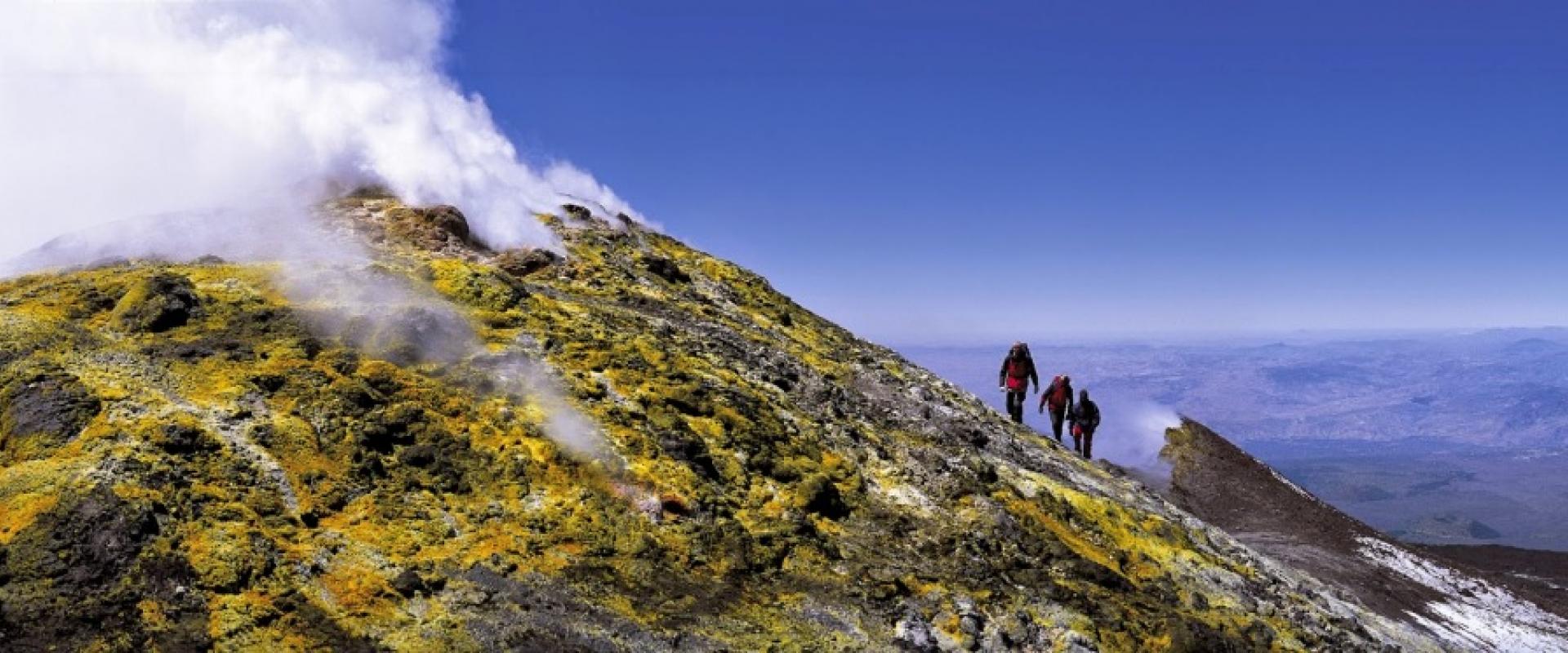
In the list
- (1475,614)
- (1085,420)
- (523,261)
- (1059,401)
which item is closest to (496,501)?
(523,261)

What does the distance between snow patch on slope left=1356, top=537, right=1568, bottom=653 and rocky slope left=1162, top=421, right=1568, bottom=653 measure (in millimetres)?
62

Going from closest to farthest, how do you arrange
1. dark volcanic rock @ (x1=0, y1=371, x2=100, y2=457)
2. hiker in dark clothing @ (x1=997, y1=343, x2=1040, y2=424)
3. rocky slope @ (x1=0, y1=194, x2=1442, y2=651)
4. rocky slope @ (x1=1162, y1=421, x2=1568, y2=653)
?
Answer: rocky slope @ (x1=0, y1=194, x2=1442, y2=651), dark volcanic rock @ (x1=0, y1=371, x2=100, y2=457), rocky slope @ (x1=1162, y1=421, x2=1568, y2=653), hiker in dark clothing @ (x1=997, y1=343, x2=1040, y2=424)

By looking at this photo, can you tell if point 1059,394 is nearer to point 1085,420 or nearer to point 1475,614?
point 1085,420

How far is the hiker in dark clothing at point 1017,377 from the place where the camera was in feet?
110

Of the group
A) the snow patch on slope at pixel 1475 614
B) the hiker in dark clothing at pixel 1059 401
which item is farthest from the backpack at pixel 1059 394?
the snow patch on slope at pixel 1475 614

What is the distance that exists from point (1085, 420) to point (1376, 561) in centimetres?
1225

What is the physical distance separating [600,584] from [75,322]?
12.2 meters

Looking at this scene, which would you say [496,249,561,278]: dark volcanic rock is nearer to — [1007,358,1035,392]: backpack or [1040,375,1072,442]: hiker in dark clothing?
[1007,358,1035,392]: backpack

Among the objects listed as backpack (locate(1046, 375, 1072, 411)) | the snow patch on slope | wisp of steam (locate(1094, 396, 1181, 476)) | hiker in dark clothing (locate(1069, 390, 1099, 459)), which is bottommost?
the snow patch on slope

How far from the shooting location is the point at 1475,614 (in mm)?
28594

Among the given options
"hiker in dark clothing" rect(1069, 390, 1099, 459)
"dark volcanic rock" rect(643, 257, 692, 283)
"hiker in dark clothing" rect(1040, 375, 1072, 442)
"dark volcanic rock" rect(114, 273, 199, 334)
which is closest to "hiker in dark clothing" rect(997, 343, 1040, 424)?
"hiker in dark clothing" rect(1040, 375, 1072, 442)

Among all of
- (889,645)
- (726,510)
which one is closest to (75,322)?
(726,510)

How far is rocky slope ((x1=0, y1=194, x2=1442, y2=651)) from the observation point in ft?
35.5

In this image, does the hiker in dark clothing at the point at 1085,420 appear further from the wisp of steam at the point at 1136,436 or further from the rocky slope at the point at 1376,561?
the wisp of steam at the point at 1136,436
